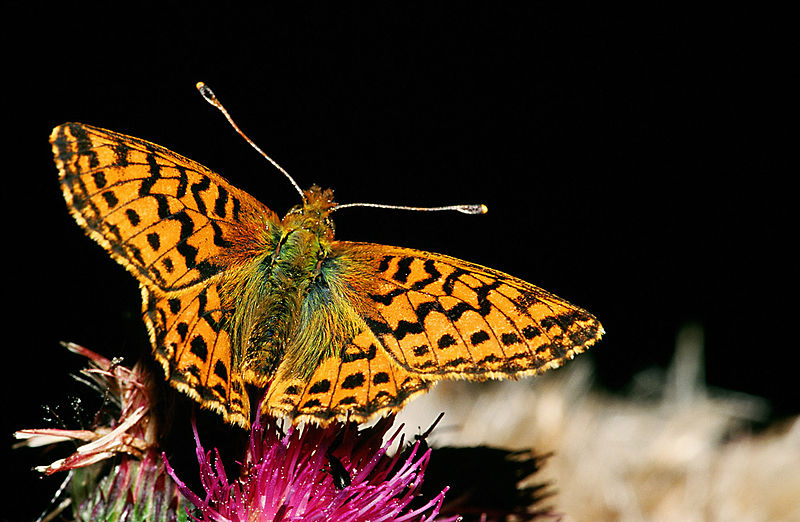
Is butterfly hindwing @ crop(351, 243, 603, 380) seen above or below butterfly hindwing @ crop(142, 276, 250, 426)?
above

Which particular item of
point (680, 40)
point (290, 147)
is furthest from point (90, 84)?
point (680, 40)

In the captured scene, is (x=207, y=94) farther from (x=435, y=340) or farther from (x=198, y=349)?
(x=435, y=340)

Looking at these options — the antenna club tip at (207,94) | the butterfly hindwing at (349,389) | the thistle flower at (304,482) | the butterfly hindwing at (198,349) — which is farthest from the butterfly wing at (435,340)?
the antenna club tip at (207,94)

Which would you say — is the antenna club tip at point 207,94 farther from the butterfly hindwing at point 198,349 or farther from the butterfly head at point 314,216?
the butterfly hindwing at point 198,349

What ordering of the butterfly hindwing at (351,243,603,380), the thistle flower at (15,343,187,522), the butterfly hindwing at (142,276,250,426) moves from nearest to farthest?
the butterfly hindwing at (142,276,250,426)
the butterfly hindwing at (351,243,603,380)
the thistle flower at (15,343,187,522)

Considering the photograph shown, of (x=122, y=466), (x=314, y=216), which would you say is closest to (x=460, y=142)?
(x=314, y=216)

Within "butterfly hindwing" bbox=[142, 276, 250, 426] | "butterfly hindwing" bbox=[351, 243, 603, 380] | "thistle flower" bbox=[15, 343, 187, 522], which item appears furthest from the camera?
"thistle flower" bbox=[15, 343, 187, 522]

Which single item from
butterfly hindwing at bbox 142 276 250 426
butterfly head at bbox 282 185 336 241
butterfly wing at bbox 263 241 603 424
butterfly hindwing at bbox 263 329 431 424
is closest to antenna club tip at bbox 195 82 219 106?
butterfly head at bbox 282 185 336 241

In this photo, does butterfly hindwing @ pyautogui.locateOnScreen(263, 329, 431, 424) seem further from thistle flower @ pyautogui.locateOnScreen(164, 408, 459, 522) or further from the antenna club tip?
the antenna club tip

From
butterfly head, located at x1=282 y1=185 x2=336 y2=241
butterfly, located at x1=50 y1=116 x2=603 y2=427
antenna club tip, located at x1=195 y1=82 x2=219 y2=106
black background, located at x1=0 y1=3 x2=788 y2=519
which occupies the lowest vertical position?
butterfly, located at x1=50 y1=116 x2=603 y2=427
